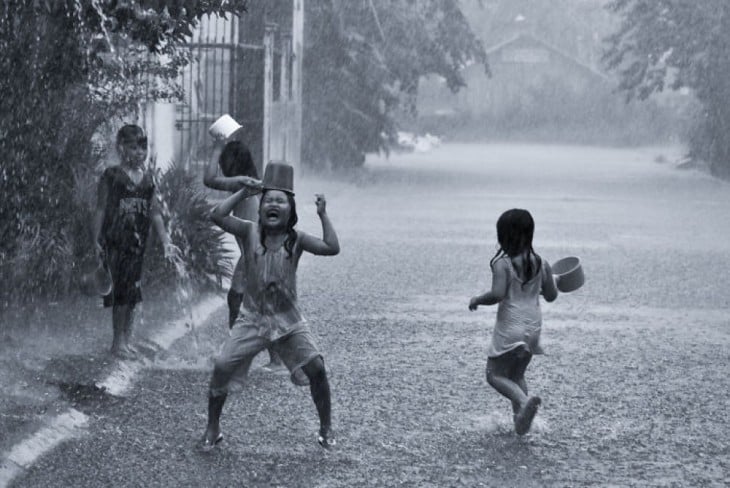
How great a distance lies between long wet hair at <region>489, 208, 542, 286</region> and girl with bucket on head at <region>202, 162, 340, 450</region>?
810mm

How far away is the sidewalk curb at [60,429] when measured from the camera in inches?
215

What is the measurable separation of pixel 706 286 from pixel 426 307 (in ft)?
10.3

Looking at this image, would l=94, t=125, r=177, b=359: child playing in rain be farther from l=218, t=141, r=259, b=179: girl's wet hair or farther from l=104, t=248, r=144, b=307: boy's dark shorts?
l=218, t=141, r=259, b=179: girl's wet hair

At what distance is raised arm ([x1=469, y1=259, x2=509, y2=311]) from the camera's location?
6.12 m

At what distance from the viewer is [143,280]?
989cm

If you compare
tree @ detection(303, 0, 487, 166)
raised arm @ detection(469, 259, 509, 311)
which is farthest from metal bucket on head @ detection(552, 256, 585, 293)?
tree @ detection(303, 0, 487, 166)

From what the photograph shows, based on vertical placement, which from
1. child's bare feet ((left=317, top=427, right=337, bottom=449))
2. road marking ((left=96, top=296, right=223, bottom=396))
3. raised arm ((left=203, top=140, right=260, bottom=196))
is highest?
raised arm ((left=203, top=140, right=260, bottom=196))

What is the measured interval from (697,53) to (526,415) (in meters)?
27.5

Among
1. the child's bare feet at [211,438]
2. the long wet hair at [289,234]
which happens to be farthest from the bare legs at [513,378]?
the child's bare feet at [211,438]

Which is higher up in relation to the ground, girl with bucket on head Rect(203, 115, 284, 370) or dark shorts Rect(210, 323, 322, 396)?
girl with bucket on head Rect(203, 115, 284, 370)

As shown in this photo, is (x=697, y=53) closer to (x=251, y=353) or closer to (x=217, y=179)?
(x=217, y=179)

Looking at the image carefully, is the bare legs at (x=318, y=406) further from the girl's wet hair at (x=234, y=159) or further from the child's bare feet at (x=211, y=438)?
the girl's wet hair at (x=234, y=159)

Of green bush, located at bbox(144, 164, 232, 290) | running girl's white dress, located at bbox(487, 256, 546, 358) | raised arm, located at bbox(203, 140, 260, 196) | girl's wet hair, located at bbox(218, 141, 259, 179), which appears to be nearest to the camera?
running girl's white dress, located at bbox(487, 256, 546, 358)

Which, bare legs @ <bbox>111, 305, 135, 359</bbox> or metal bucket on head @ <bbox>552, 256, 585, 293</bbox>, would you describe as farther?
bare legs @ <bbox>111, 305, 135, 359</bbox>
